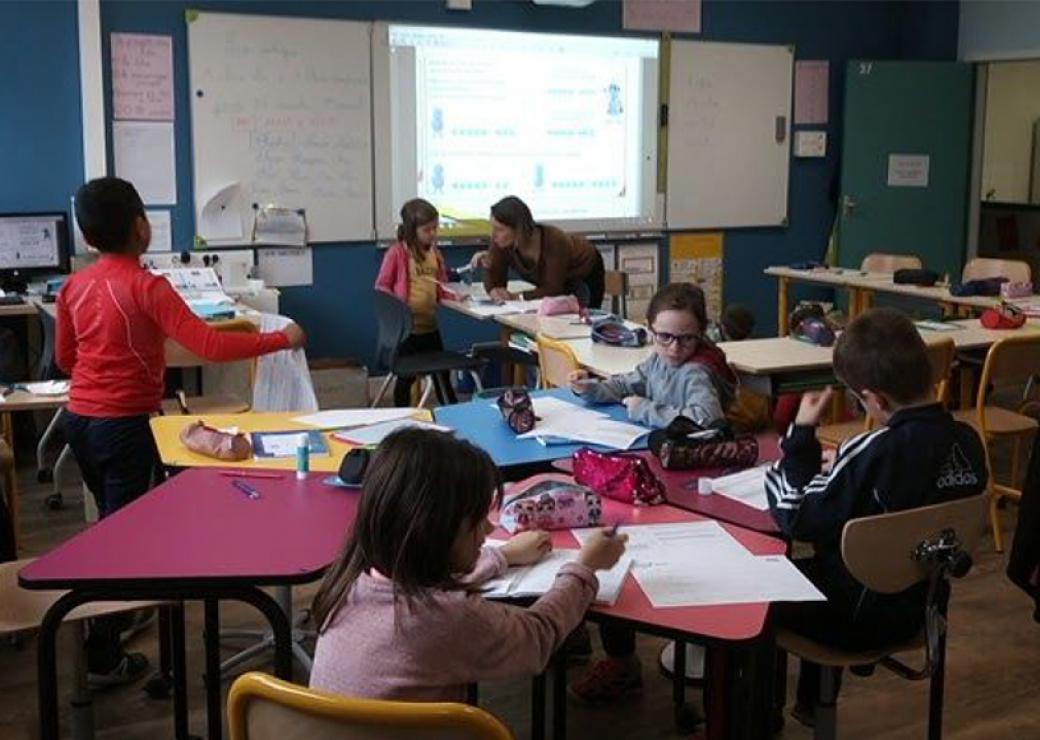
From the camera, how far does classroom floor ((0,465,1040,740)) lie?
2.97 metres

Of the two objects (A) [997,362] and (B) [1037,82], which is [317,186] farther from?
(B) [1037,82]

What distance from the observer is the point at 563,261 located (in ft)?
18.6

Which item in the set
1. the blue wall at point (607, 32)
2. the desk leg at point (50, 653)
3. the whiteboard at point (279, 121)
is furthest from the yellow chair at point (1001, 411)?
the whiteboard at point (279, 121)

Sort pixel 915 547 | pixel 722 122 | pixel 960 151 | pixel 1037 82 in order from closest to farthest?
pixel 915 547
pixel 722 122
pixel 960 151
pixel 1037 82

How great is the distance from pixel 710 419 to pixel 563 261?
2781 mm

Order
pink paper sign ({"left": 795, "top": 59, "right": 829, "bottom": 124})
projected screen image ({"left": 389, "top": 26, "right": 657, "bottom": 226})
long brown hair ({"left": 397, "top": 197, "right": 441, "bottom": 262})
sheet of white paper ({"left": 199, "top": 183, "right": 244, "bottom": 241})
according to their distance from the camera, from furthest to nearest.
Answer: pink paper sign ({"left": 795, "top": 59, "right": 829, "bottom": 124}) < projected screen image ({"left": 389, "top": 26, "right": 657, "bottom": 226}) < sheet of white paper ({"left": 199, "top": 183, "right": 244, "bottom": 241}) < long brown hair ({"left": 397, "top": 197, "right": 441, "bottom": 262})

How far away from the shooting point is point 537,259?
5656 millimetres

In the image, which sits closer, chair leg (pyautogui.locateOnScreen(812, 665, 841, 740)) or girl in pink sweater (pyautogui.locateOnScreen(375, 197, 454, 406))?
chair leg (pyautogui.locateOnScreen(812, 665, 841, 740))

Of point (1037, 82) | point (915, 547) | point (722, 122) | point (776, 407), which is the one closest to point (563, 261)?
point (776, 407)

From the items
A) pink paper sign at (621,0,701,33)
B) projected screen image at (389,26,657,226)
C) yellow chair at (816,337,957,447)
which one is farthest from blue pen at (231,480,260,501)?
pink paper sign at (621,0,701,33)

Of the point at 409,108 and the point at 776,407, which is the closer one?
the point at 776,407

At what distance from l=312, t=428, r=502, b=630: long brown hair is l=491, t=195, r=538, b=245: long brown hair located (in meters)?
3.95

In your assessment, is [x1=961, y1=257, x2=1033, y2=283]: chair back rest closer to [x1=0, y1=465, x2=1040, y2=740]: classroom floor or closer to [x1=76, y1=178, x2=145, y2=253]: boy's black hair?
[x1=0, y1=465, x2=1040, y2=740]: classroom floor

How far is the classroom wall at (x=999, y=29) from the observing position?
7.93 meters
